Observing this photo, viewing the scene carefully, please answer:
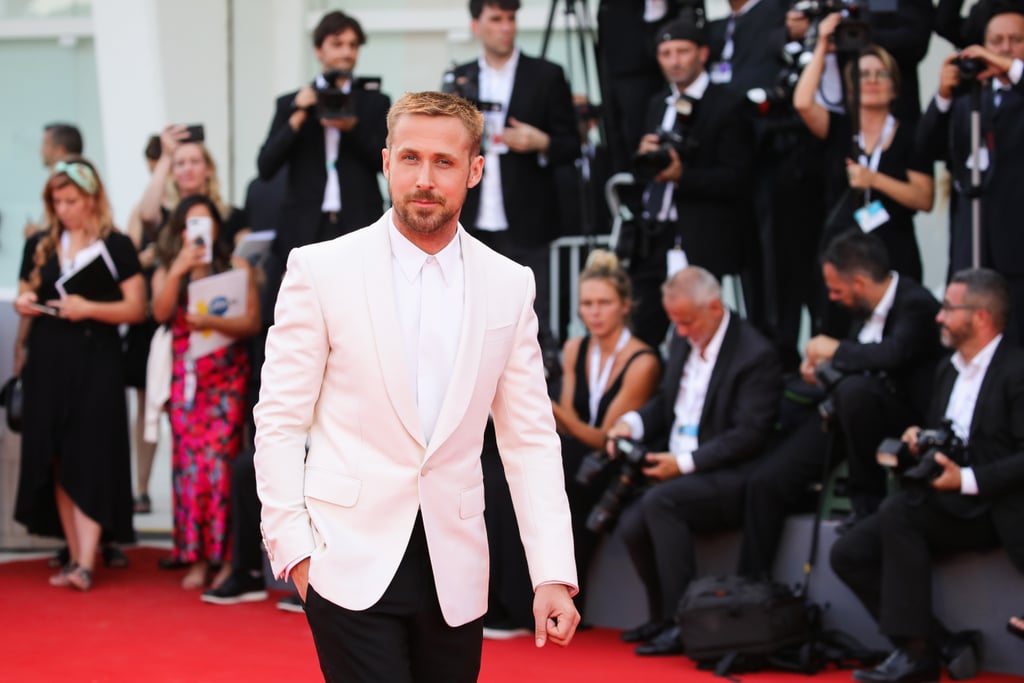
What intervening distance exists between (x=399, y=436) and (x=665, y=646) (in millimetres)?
3226

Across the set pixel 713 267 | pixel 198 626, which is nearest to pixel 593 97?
pixel 713 267

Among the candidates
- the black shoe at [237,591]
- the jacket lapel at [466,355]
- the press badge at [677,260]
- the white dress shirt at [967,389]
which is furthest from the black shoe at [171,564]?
the jacket lapel at [466,355]

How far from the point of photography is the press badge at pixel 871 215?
20.5ft

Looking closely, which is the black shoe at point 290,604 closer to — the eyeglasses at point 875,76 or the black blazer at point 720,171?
the black blazer at point 720,171

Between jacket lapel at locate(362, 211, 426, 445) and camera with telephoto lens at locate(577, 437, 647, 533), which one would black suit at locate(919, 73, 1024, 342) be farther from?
jacket lapel at locate(362, 211, 426, 445)

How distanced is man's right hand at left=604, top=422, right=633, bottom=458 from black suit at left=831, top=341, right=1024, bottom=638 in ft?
3.76

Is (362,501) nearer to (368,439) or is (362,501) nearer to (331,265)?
(368,439)

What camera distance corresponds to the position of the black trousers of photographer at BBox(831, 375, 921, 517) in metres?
5.74

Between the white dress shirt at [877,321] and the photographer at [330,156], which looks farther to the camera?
the photographer at [330,156]

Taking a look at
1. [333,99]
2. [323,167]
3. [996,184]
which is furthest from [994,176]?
[323,167]

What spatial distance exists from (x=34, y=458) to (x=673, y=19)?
3.66m

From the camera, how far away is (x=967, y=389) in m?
5.42

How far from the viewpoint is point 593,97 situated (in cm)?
1016

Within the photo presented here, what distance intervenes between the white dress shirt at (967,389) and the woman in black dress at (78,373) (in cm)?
366
